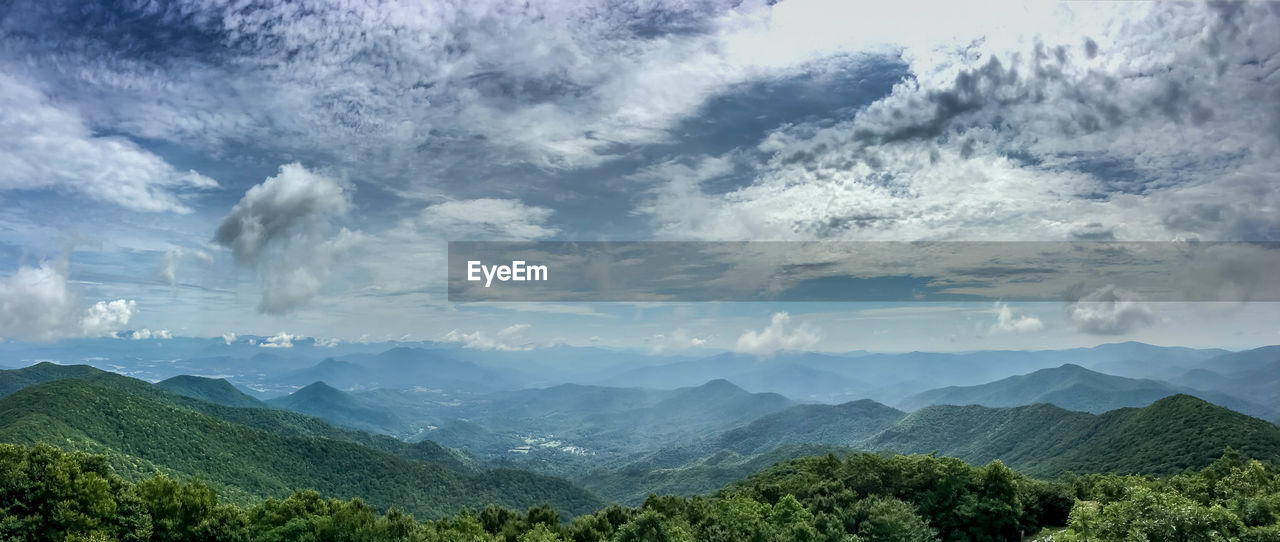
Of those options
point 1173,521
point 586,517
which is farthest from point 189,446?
point 1173,521

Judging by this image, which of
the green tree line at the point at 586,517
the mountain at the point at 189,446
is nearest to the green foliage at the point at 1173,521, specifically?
the green tree line at the point at 586,517

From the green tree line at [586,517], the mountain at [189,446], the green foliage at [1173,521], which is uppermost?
the green foliage at [1173,521]

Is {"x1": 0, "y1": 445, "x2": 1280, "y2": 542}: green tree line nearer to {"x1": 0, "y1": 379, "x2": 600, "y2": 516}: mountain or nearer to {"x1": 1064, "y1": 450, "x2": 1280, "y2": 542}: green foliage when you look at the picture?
{"x1": 1064, "y1": 450, "x2": 1280, "y2": 542}: green foliage

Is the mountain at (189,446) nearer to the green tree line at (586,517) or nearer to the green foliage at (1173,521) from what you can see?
the green tree line at (586,517)

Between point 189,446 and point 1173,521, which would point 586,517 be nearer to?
point 1173,521

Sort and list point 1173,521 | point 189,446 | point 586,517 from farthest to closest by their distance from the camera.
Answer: point 189,446, point 586,517, point 1173,521

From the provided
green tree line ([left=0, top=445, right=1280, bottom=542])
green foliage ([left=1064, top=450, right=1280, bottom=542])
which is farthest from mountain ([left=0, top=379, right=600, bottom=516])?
green foliage ([left=1064, top=450, right=1280, bottom=542])

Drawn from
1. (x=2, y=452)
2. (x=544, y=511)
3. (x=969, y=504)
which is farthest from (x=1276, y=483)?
(x=2, y=452)

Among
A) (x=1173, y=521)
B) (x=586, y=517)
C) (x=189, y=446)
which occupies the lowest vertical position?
(x=189, y=446)

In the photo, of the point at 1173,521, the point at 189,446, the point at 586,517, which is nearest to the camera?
the point at 1173,521
